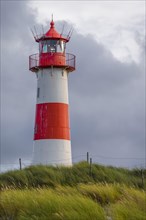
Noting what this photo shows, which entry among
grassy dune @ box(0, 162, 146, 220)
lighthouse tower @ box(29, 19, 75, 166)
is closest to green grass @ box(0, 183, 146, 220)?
grassy dune @ box(0, 162, 146, 220)

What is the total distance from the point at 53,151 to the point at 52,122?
3.87 feet

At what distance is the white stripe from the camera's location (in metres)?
21.8

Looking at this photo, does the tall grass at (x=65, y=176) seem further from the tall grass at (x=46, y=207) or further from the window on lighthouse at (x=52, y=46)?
the window on lighthouse at (x=52, y=46)

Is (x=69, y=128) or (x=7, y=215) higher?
(x=69, y=128)

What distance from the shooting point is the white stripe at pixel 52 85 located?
859 inches

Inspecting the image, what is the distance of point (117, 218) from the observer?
27.3 ft

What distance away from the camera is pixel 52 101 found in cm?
2175

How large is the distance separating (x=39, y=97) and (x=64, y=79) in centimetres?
127

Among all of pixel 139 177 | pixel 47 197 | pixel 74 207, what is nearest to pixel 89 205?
pixel 74 207

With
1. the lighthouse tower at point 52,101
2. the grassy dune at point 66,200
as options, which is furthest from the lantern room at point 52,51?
the grassy dune at point 66,200

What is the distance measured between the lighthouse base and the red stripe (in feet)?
0.71

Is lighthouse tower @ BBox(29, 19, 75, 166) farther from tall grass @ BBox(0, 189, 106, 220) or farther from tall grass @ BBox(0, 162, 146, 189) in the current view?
tall grass @ BBox(0, 189, 106, 220)

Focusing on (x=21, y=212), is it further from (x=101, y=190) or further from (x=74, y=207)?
(x=101, y=190)

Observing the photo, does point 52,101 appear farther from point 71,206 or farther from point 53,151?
point 71,206
